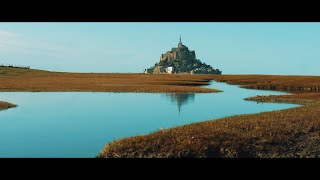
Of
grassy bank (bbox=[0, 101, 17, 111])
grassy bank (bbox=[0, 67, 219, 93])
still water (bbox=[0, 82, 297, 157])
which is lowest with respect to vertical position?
still water (bbox=[0, 82, 297, 157])

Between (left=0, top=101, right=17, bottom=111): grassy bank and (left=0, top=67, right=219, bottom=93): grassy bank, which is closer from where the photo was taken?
(left=0, top=101, right=17, bottom=111): grassy bank

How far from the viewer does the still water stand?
2461 centimetres

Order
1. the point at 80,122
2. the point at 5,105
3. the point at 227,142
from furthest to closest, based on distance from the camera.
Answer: the point at 5,105, the point at 80,122, the point at 227,142

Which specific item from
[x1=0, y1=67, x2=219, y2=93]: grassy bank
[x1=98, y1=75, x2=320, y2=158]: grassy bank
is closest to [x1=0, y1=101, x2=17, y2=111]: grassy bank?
[x1=0, y1=67, x2=219, y2=93]: grassy bank

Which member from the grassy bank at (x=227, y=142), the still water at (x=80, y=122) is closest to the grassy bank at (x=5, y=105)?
the still water at (x=80, y=122)

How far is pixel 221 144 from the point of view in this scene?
1877 centimetres

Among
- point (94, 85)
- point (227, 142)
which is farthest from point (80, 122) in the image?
point (94, 85)

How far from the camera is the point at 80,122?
36.3m

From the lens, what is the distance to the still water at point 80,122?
969 inches

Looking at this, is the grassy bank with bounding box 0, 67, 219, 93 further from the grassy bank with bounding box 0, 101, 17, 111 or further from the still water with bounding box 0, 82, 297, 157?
the grassy bank with bounding box 0, 101, 17, 111

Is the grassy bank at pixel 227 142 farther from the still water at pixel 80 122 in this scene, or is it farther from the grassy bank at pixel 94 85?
the grassy bank at pixel 94 85

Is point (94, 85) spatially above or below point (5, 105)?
above

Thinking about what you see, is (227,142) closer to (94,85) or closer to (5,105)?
(5,105)
